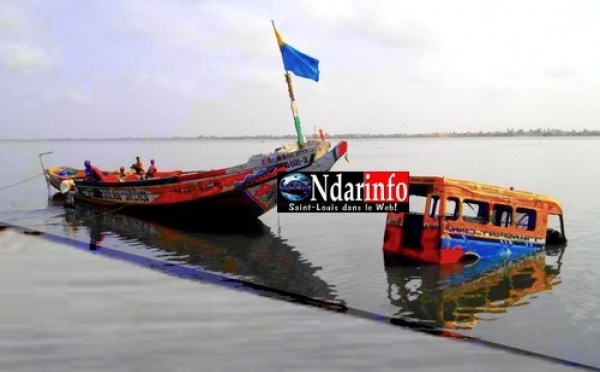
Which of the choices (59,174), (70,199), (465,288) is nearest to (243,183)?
(465,288)

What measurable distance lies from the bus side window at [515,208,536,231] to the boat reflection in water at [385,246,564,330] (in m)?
0.93

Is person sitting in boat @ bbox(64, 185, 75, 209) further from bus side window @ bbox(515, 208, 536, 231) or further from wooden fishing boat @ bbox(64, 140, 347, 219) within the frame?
bus side window @ bbox(515, 208, 536, 231)

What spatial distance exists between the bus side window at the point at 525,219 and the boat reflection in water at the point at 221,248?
6.94 metres

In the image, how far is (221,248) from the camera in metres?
18.0

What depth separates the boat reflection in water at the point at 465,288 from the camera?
11.2m

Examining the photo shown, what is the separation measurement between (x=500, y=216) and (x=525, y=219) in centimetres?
138

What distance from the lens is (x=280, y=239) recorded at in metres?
20.4

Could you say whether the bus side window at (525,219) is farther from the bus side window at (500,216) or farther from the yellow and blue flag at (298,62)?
the yellow and blue flag at (298,62)

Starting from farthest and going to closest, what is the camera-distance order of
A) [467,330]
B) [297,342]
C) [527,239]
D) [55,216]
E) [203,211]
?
[55,216] → [203,211] → [527,239] → [467,330] → [297,342]

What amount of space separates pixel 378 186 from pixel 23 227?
16556 mm

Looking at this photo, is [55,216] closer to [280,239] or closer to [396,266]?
[280,239]

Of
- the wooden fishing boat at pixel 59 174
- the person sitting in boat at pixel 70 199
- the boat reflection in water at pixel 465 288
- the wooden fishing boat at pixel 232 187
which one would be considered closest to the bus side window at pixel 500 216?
the boat reflection in water at pixel 465 288

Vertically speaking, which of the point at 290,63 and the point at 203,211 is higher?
the point at 290,63

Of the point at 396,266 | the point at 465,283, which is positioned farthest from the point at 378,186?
the point at 465,283
